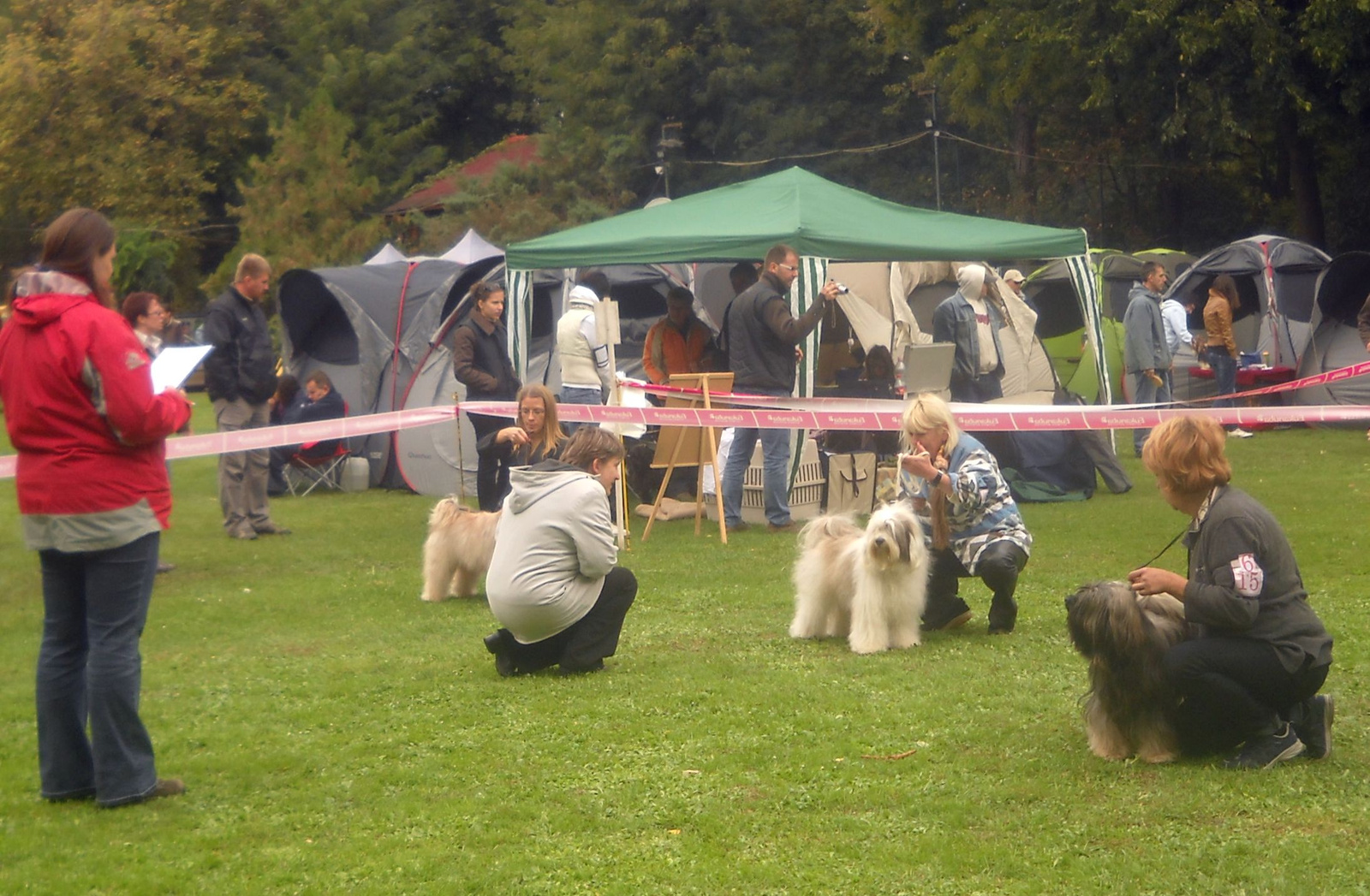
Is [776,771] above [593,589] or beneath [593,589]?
beneath

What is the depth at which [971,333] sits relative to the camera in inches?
445

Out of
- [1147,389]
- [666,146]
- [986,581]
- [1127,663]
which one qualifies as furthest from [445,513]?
[666,146]

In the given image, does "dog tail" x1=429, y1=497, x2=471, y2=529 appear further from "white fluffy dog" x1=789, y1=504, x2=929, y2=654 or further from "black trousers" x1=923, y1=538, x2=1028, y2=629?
"black trousers" x1=923, y1=538, x2=1028, y2=629

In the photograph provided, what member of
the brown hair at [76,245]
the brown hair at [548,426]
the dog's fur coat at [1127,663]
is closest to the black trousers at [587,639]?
the brown hair at [548,426]

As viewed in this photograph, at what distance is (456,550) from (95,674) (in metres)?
3.55

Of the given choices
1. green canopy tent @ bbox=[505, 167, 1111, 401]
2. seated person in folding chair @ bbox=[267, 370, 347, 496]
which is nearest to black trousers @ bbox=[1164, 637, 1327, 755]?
green canopy tent @ bbox=[505, 167, 1111, 401]

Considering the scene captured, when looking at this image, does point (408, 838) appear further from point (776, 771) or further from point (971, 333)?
point (971, 333)

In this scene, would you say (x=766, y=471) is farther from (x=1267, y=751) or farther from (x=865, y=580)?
(x=1267, y=751)

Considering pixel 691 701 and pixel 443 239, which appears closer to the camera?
pixel 691 701

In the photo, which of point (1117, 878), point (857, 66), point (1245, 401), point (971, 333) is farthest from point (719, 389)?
point (857, 66)

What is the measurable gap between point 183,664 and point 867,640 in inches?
126

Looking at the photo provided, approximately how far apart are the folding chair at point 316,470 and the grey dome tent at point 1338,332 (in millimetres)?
10254

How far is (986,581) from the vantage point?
20.7 ft

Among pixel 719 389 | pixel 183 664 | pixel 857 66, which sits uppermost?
pixel 857 66
